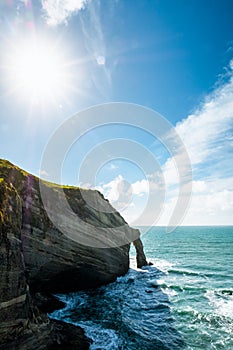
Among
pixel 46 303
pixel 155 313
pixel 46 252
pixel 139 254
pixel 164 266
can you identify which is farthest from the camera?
pixel 164 266

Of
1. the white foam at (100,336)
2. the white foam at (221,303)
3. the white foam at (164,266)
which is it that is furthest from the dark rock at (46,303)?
the white foam at (164,266)

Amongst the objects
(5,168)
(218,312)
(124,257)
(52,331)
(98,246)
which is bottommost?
(218,312)

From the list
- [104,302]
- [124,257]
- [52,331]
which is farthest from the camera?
[124,257]

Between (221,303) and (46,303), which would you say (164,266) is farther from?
(46,303)

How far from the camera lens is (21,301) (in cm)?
1172

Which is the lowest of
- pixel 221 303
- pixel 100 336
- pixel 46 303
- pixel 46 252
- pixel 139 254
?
pixel 221 303

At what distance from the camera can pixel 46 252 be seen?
66.2ft

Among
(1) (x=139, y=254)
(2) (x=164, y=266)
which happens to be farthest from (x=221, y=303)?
(2) (x=164, y=266)

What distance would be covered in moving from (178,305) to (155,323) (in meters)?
5.47

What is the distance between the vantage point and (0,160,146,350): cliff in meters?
11.4

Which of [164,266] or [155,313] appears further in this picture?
[164,266]

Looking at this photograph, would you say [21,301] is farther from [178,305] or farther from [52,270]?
[178,305]

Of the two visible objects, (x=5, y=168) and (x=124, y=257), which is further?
(x=124, y=257)

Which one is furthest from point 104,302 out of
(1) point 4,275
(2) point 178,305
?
(1) point 4,275
